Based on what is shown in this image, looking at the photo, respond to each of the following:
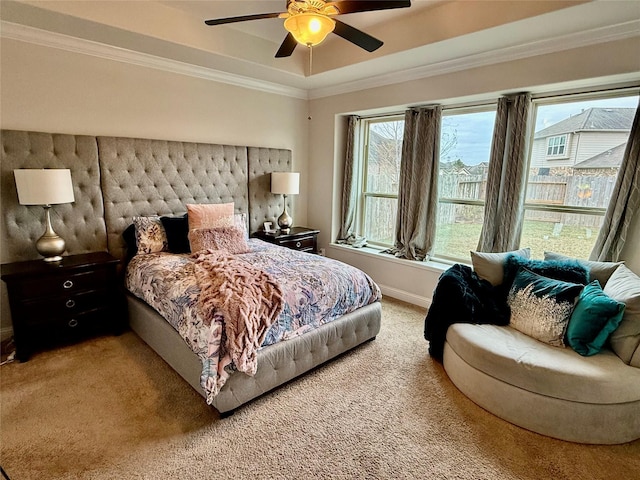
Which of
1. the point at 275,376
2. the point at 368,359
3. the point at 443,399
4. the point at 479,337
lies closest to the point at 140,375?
the point at 275,376

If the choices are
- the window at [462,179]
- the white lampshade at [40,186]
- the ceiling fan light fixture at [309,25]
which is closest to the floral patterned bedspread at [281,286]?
the white lampshade at [40,186]

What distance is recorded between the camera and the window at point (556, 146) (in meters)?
3.03

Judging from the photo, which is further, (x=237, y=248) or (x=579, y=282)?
(x=237, y=248)

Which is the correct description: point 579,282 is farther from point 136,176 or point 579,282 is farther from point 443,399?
point 136,176

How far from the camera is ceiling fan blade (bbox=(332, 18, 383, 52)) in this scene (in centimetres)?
208

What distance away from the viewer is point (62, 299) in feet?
8.90

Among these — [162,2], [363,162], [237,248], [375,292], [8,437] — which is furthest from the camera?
[363,162]

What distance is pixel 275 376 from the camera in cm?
227

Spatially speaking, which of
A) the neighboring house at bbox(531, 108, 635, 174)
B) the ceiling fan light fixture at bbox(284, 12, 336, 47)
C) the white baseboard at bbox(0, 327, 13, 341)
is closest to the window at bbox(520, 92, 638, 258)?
the neighboring house at bbox(531, 108, 635, 174)

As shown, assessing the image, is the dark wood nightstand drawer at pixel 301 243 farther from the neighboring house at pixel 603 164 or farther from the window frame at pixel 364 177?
the neighboring house at pixel 603 164

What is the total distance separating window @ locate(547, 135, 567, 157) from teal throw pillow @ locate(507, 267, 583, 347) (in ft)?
4.27

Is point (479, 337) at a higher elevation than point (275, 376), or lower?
higher

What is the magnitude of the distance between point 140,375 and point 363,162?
3.66 m

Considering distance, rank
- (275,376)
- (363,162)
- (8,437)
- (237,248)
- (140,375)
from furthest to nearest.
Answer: (363,162)
(237,248)
(140,375)
(275,376)
(8,437)
